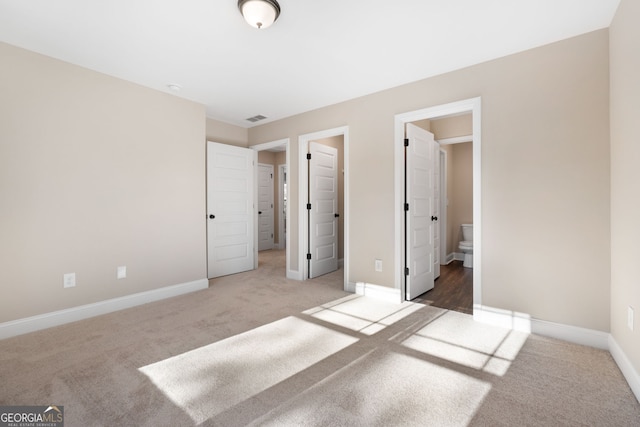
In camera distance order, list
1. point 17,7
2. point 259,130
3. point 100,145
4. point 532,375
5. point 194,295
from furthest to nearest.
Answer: point 259,130
point 194,295
point 100,145
point 17,7
point 532,375

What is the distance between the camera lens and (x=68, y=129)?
292 centimetres

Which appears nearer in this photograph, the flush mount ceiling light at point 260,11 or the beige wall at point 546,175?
the flush mount ceiling light at point 260,11

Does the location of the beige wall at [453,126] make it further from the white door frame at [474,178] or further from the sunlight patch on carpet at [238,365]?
the sunlight patch on carpet at [238,365]

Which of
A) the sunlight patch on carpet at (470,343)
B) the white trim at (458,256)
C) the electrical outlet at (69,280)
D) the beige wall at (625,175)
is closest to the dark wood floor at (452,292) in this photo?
the sunlight patch on carpet at (470,343)

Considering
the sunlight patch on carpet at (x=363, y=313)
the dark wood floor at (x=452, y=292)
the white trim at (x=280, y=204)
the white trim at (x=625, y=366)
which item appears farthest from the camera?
the white trim at (x=280, y=204)

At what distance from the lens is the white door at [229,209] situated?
4523 mm

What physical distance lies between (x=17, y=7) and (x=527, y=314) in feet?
15.7

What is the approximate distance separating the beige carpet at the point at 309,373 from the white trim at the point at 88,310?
114 millimetres

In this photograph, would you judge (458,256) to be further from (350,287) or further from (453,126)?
(350,287)

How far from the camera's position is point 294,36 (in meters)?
2.45

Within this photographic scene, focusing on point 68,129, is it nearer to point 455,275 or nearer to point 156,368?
point 156,368

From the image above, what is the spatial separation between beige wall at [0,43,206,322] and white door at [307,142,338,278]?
1.70 meters

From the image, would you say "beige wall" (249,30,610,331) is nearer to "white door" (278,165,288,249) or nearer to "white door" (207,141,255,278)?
"white door" (207,141,255,278)

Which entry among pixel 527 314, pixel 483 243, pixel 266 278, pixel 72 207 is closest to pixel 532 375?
pixel 527 314
